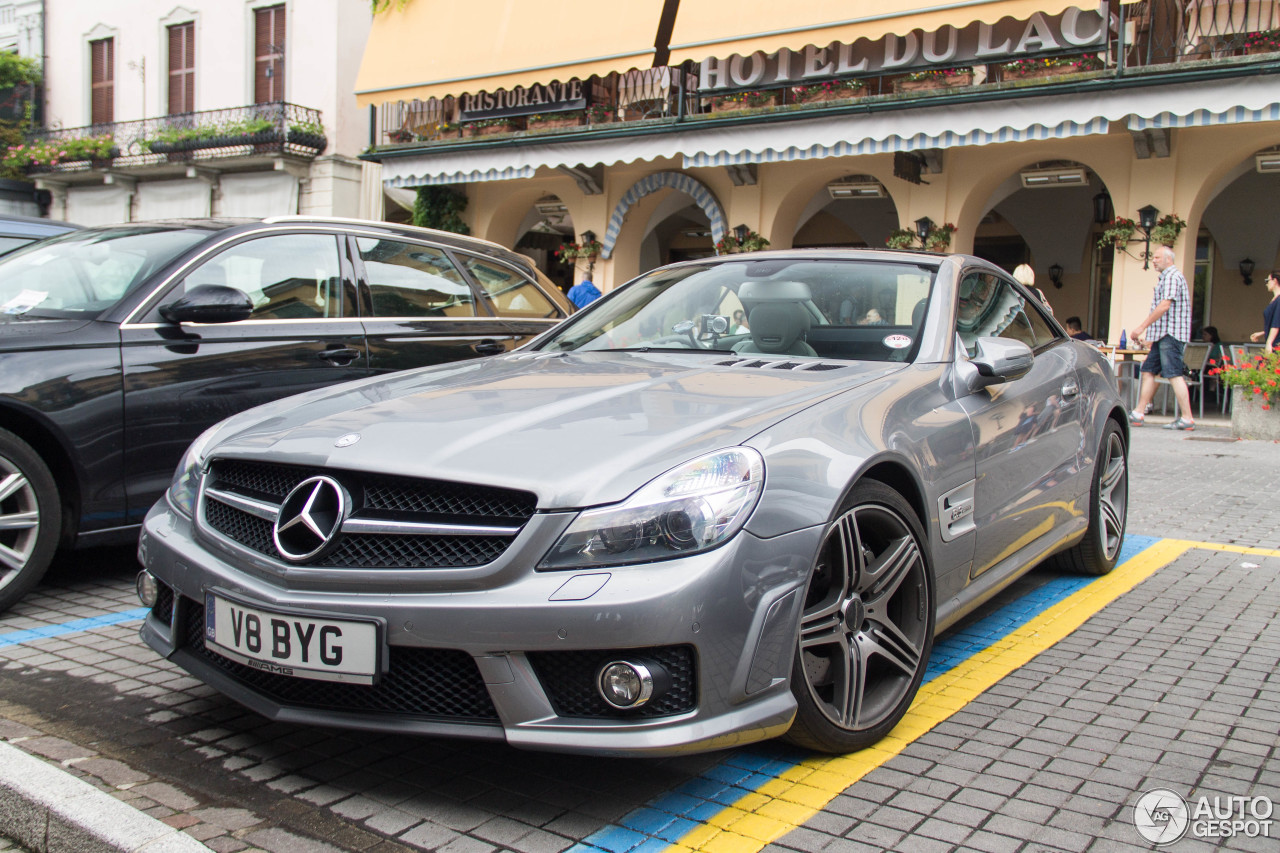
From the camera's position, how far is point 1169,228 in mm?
14242

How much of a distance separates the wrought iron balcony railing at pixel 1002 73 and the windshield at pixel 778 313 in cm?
1034

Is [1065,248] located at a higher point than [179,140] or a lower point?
lower

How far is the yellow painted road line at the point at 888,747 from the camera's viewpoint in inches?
96.3

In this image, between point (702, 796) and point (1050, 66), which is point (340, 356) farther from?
point (1050, 66)

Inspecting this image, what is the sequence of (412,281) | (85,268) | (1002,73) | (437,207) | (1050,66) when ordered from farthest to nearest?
(437,207)
(1002,73)
(1050,66)
(412,281)
(85,268)

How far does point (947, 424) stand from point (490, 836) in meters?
1.82

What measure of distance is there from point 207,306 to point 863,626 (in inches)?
115

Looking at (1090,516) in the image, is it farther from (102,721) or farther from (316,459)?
(102,721)

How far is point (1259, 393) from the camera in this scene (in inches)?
449

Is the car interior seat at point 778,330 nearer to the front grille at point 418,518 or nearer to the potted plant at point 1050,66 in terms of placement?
the front grille at point 418,518

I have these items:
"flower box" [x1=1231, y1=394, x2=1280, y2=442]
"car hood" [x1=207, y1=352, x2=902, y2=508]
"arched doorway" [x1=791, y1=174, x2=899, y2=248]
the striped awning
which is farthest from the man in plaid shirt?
"car hood" [x1=207, y1=352, x2=902, y2=508]

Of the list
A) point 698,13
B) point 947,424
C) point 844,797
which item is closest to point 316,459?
point 844,797

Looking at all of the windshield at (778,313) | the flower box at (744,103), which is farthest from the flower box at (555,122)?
the windshield at (778,313)

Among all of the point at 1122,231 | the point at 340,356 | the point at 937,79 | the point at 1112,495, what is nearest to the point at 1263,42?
the point at 1122,231
